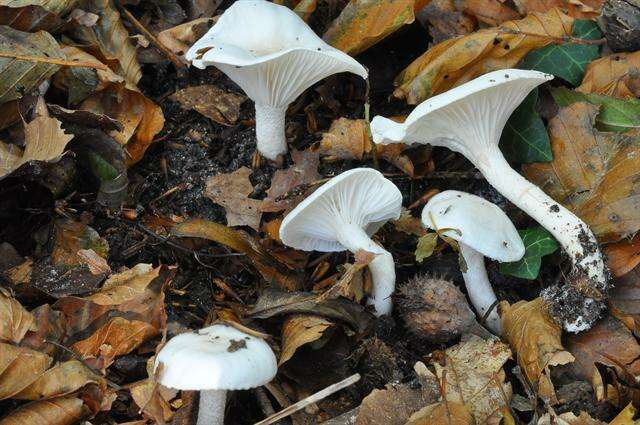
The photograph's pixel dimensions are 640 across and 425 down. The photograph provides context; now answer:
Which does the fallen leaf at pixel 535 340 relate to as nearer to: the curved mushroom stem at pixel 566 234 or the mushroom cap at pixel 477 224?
the curved mushroom stem at pixel 566 234

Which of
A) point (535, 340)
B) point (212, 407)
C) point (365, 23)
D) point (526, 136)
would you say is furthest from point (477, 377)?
point (365, 23)

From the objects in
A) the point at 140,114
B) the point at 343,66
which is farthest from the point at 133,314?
the point at 343,66

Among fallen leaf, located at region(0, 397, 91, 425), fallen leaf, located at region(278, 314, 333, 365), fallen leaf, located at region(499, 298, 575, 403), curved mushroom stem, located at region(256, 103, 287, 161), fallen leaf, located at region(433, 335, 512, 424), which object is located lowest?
fallen leaf, located at region(433, 335, 512, 424)

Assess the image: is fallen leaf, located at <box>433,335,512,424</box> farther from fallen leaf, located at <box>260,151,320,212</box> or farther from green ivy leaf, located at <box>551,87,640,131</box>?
green ivy leaf, located at <box>551,87,640,131</box>

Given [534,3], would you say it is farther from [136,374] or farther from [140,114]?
[136,374]

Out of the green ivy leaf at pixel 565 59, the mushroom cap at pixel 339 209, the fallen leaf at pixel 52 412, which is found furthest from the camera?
the green ivy leaf at pixel 565 59

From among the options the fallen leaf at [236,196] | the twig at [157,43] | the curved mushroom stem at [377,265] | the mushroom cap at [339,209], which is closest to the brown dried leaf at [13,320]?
the fallen leaf at [236,196]

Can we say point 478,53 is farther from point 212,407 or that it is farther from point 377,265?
point 212,407

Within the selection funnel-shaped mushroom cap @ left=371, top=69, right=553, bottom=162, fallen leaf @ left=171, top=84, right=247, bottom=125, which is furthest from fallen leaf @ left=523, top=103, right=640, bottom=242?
fallen leaf @ left=171, top=84, right=247, bottom=125
